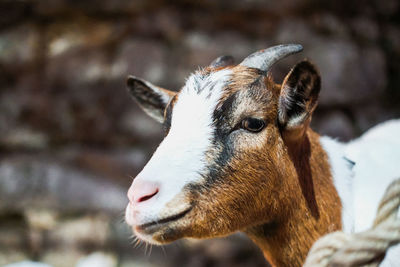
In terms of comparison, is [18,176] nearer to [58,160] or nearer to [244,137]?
[58,160]

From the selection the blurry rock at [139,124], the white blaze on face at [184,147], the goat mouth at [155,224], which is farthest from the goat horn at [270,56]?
the blurry rock at [139,124]

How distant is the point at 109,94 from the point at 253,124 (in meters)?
3.82

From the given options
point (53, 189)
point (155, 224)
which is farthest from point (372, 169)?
point (53, 189)

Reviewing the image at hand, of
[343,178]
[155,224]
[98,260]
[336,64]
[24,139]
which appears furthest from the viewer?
[24,139]

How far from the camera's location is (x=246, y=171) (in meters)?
1.77

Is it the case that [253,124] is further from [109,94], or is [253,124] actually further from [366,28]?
[366,28]

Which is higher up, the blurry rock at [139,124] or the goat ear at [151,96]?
the goat ear at [151,96]

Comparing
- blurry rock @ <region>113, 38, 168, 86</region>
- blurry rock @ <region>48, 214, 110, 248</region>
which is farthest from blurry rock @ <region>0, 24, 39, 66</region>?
blurry rock @ <region>48, 214, 110, 248</region>

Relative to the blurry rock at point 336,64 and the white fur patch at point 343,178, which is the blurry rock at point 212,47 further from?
the white fur patch at point 343,178

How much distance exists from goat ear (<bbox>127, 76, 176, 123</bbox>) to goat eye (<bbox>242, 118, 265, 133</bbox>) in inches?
24.5

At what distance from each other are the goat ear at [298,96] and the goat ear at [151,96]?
71cm

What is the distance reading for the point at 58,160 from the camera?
5.39m

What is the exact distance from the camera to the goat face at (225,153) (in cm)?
157

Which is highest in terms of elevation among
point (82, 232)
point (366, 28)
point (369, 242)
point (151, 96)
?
point (369, 242)
